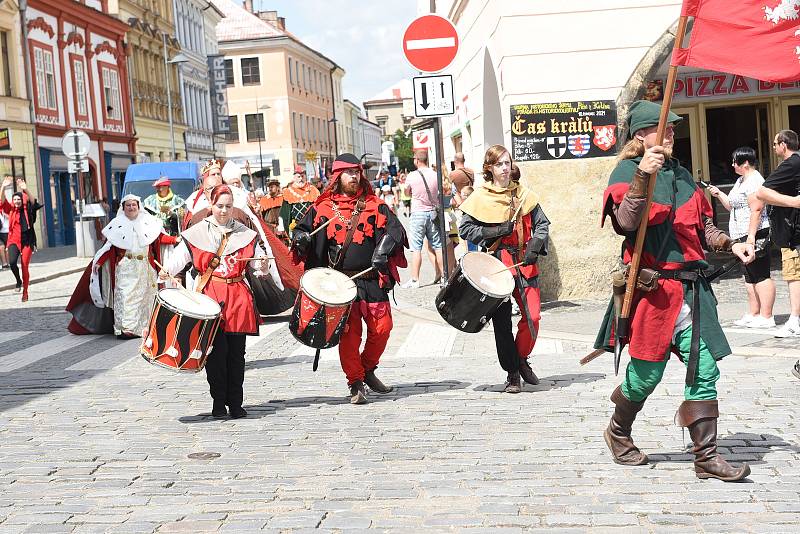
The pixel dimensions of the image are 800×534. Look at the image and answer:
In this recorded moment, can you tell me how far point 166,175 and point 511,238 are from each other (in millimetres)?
19209

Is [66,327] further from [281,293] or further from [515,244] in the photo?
[515,244]

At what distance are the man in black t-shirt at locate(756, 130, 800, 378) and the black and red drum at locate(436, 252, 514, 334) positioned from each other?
2022 millimetres

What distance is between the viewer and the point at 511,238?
9.02 meters

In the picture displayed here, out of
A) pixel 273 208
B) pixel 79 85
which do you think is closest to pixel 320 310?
pixel 273 208

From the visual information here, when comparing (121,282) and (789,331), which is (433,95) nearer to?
(121,282)

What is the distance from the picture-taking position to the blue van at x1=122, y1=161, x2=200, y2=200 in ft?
88.6

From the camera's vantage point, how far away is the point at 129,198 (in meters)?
13.3

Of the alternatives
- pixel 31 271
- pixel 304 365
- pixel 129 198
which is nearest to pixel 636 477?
pixel 304 365

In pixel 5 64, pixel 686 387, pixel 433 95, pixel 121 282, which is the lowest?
pixel 686 387

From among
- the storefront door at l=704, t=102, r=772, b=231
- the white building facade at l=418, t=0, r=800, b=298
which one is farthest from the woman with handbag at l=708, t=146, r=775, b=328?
the storefront door at l=704, t=102, r=772, b=231

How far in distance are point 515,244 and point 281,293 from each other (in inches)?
85.7

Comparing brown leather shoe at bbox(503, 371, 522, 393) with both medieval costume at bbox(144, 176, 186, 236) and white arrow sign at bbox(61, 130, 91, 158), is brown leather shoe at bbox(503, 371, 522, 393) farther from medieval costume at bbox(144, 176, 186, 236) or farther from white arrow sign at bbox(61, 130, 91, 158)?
white arrow sign at bbox(61, 130, 91, 158)

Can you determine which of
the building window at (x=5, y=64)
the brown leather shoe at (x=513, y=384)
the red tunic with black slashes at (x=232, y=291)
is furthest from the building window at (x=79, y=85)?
the brown leather shoe at (x=513, y=384)

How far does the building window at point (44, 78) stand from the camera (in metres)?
39.8
